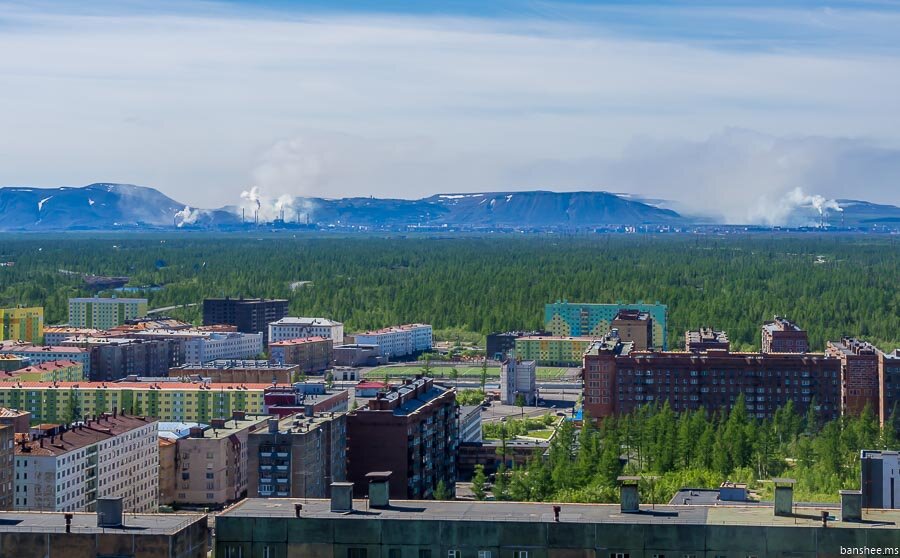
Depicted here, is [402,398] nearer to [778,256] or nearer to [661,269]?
[661,269]

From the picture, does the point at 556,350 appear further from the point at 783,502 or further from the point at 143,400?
the point at 783,502

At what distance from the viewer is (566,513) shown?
23828mm

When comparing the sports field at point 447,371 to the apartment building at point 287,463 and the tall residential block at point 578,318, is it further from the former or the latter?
the apartment building at point 287,463

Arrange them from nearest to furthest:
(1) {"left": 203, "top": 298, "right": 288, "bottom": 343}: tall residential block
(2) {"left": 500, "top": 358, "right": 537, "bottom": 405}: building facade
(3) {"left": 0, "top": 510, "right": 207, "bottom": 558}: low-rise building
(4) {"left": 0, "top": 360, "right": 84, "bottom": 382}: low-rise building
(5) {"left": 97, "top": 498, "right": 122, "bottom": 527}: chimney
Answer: (3) {"left": 0, "top": 510, "right": 207, "bottom": 558}: low-rise building → (5) {"left": 97, "top": 498, "right": 122, "bottom": 527}: chimney → (4) {"left": 0, "top": 360, "right": 84, "bottom": 382}: low-rise building → (2) {"left": 500, "top": 358, "right": 537, "bottom": 405}: building facade → (1) {"left": 203, "top": 298, "right": 288, "bottom": 343}: tall residential block

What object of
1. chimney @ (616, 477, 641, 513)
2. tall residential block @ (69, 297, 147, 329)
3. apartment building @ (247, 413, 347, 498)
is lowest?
apartment building @ (247, 413, 347, 498)

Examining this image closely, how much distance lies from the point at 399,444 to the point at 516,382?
31.4m

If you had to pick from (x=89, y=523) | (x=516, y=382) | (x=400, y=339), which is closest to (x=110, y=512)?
(x=89, y=523)

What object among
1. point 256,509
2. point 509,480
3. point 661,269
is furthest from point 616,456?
point 661,269

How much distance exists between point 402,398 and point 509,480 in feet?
13.2

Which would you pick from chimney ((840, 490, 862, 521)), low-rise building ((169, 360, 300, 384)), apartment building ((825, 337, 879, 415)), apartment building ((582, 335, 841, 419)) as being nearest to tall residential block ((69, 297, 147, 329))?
low-rise building ((169, 360, 300, 384))

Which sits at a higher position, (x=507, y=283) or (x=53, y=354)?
(x=507, y=283)

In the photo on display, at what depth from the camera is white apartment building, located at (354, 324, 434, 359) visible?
9250 centimetres

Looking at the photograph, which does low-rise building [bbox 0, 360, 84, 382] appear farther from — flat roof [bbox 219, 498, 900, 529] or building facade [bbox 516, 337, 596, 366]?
flat roof [bbox 219, 498, 900, 529]

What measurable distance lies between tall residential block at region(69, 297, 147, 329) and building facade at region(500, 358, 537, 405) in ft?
134
